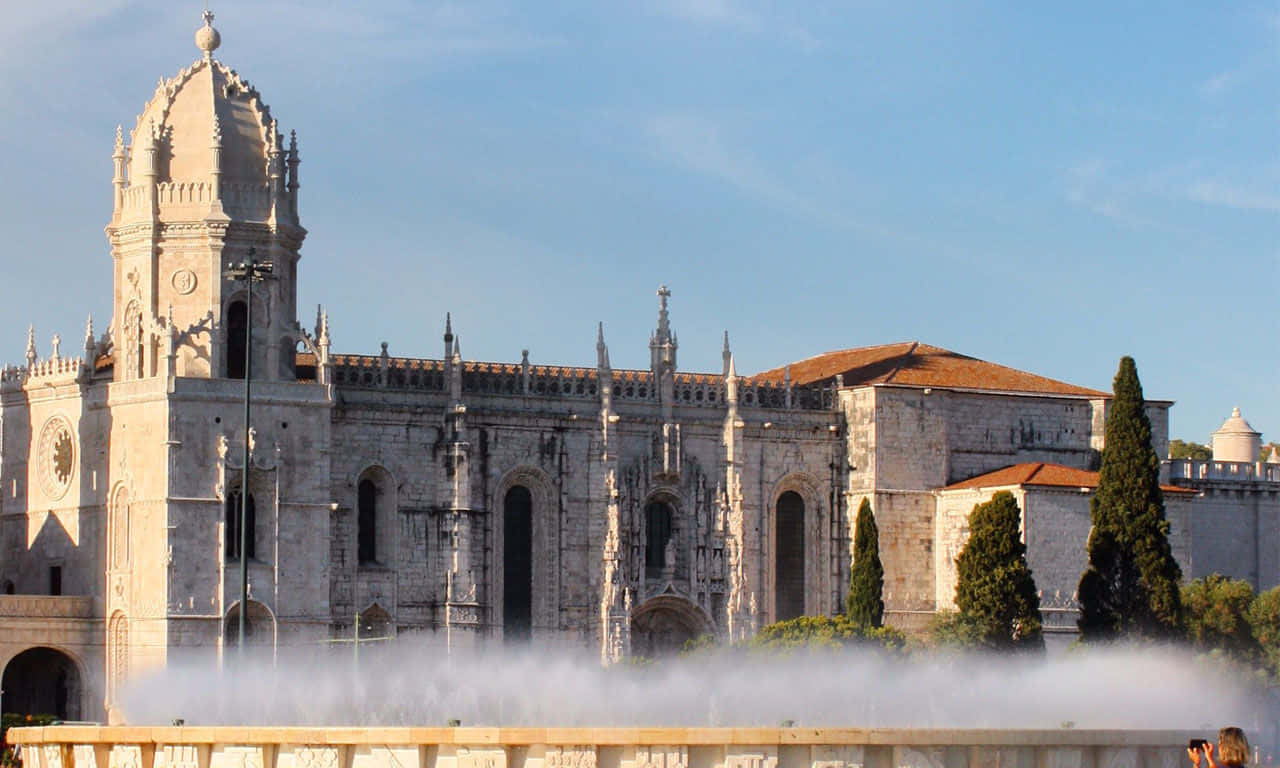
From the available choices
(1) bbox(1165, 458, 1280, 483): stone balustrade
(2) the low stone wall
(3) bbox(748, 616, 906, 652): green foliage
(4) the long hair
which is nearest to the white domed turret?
(1) bbox(1165, 458, 1280, 483): stone balustrade

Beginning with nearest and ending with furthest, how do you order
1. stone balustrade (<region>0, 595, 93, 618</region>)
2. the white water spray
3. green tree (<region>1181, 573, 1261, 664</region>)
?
the white water spray
stone balustrade (<region>0, 595, 93, 618</region>)
green tree (<region>1181, 573, 1261, 664</region>)

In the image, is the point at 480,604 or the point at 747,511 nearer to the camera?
the point at 480,604

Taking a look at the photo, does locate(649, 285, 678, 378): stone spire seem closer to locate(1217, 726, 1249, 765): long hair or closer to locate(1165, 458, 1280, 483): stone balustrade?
locate(1165, 458, 1280, 483): stone balustrade

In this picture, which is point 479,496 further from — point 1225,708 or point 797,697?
point 1225,708

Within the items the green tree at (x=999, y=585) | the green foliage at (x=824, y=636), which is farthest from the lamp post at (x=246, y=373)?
the green tree at (x=999, y=585)

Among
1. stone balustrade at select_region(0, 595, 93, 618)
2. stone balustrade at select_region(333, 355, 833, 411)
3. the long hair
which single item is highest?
stone balustrade at select_region(333, 355, 833, 411)

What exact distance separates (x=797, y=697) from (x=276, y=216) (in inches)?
814

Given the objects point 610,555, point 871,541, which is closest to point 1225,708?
point 871,541

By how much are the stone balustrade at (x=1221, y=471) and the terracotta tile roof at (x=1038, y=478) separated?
32.8 feet

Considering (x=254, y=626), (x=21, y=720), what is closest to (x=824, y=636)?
(x=254, y=626)

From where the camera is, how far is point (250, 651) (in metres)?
75.8

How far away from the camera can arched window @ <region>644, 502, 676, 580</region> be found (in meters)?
86.5

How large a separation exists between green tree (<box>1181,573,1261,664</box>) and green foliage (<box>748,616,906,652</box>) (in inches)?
409

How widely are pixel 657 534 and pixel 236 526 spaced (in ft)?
51.6
